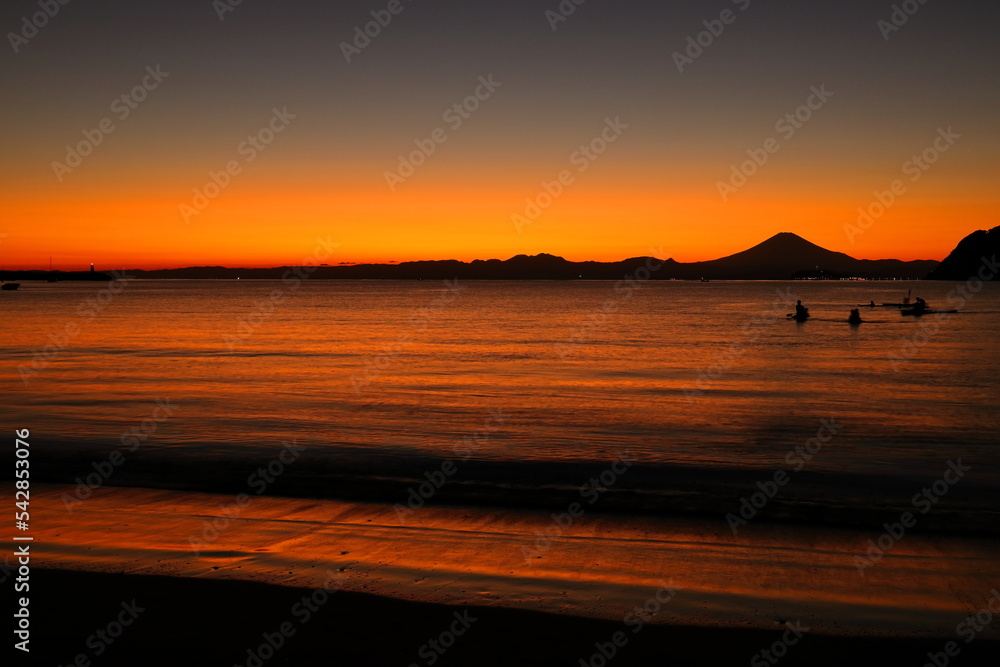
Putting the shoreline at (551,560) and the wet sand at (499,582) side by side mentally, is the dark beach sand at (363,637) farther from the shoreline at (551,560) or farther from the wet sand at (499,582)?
the shoreline at (551,560)

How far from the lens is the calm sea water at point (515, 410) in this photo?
14586 millimetres

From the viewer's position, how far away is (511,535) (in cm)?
1006

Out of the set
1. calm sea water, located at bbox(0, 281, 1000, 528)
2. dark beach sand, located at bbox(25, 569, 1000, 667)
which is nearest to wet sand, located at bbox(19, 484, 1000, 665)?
dark beach sand, located at bbox(25, 569, 1000, 667)

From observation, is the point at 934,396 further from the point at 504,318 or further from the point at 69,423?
the point at 504,318

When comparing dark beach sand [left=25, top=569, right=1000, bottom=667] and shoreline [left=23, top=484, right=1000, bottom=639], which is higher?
dark beach sand [left=25, top=569, right=1000, bottom=667]

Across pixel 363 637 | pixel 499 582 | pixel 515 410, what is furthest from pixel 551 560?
pixel 515 410

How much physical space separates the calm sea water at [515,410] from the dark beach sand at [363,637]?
5223 millimetres

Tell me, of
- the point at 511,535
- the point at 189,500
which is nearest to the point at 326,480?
the point at 189,500

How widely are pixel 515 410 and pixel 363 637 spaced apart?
1752cm

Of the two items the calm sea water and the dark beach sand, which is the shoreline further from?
the calm sea water

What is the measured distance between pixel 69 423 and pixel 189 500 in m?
11.0

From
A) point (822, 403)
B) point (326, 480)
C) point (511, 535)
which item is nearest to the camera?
point (511, 535)

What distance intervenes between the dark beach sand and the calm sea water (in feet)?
17.1

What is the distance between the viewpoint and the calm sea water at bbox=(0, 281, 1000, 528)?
47.9 feet
